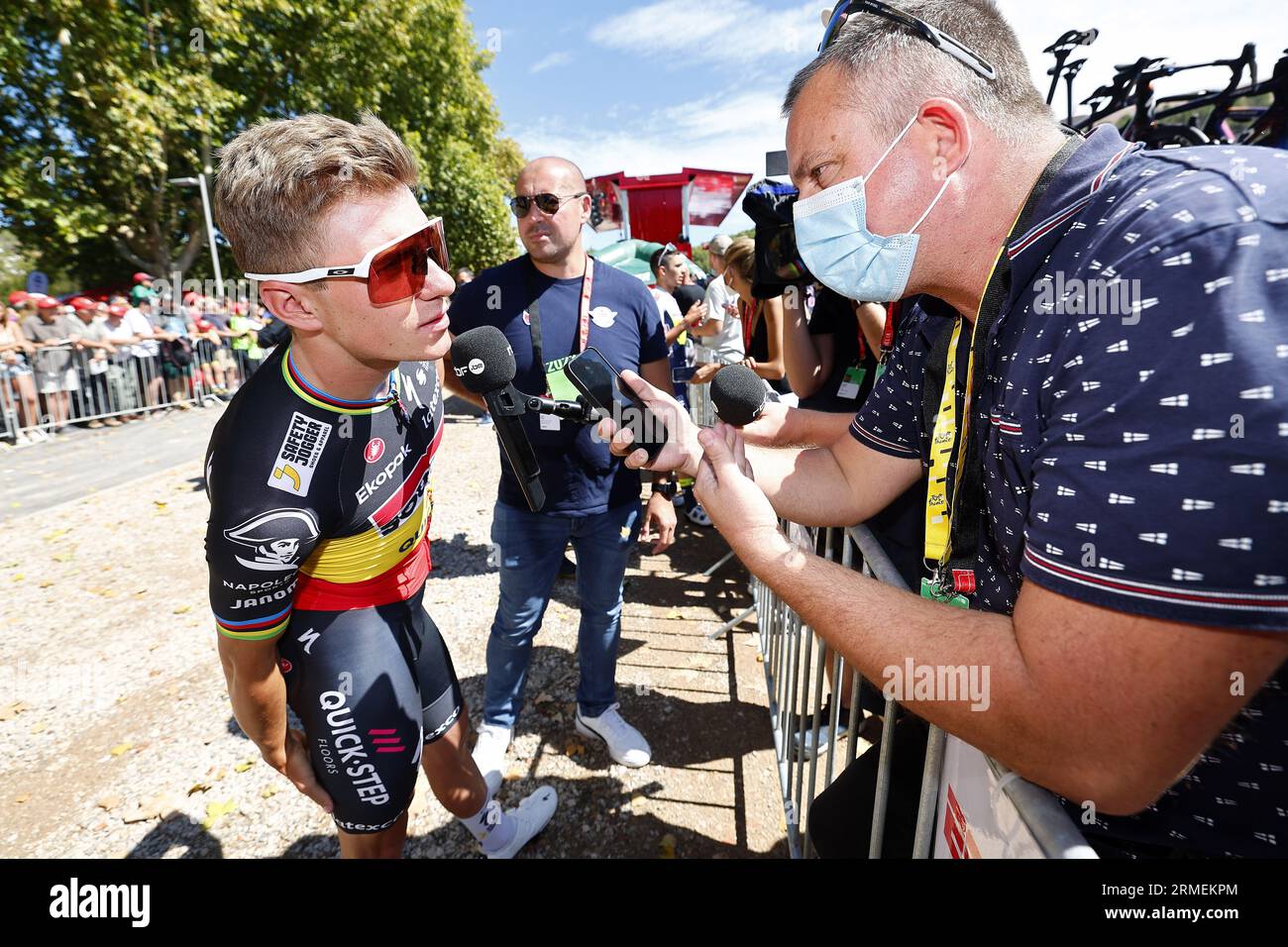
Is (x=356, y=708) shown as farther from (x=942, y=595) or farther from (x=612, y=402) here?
(x=942, y=595)

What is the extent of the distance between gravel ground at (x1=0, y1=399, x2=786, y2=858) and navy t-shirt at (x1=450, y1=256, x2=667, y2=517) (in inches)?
60.3

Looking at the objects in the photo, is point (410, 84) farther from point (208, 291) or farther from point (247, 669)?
point (247, 669)

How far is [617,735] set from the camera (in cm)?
362

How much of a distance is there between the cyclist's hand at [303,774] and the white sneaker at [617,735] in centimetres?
173

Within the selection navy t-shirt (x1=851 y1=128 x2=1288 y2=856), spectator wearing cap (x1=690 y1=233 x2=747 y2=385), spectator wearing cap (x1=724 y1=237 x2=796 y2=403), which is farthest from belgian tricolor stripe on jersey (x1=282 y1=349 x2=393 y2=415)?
spectator wearing cap (x1=690 y1=233 x2=747 y2=385)

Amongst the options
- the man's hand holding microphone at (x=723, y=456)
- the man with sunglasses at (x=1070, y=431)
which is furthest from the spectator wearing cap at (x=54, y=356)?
the man with sunglasses at (x=1070, y=431)

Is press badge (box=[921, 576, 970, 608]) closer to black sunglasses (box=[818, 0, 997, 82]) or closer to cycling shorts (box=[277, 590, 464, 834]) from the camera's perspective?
black sunglasses (box=[818, 0, 997, 82])

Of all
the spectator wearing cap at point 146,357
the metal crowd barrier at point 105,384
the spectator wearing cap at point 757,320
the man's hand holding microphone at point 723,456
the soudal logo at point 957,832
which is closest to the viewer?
the soudal logo at point 957,832

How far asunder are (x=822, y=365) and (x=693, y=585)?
95.9 inches

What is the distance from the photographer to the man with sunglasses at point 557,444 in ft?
10.6

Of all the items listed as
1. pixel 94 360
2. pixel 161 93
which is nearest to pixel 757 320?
pixel 94 360

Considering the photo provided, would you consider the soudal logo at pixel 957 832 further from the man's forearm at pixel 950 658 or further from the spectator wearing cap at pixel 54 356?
the spectator wearing cap at pixel 54 356

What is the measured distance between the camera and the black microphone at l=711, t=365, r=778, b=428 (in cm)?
199
